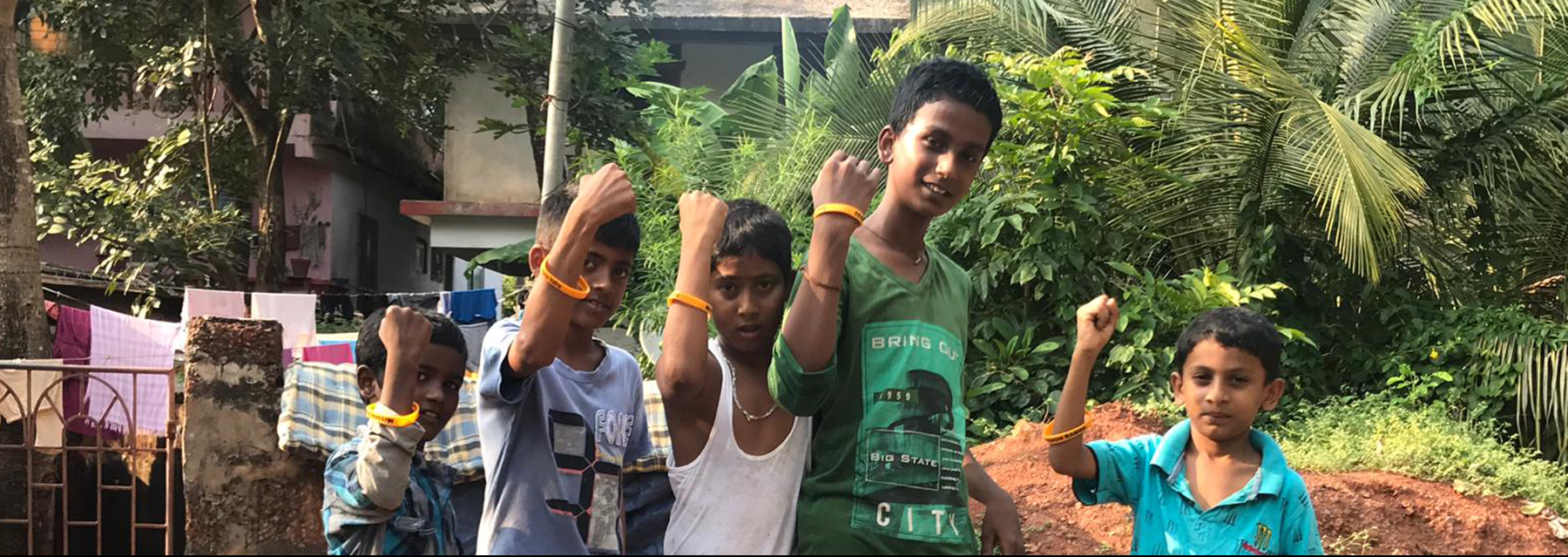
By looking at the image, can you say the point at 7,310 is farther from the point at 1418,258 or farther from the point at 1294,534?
the point at 1418,258

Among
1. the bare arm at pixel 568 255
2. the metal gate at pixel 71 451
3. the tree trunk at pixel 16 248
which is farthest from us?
the tree trunk at pixel 16 248

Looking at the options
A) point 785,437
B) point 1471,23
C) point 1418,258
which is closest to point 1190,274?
point 1418,258

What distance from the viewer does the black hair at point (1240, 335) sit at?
2.73 meters

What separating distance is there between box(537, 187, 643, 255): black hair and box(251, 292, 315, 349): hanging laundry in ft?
28.3

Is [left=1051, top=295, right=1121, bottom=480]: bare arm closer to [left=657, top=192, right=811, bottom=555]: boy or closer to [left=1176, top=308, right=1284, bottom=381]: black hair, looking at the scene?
[left=1176, top=308, right=1284, bottom=381]: black hair

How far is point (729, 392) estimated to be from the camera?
2549mm

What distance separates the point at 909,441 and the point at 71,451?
7.72 m

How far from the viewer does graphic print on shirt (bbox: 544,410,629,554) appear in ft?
8.68

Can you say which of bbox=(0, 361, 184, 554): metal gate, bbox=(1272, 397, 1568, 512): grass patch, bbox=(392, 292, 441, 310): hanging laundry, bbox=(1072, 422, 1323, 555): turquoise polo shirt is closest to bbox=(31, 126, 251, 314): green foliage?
bbox=(0, 361, 184, 554): metal gate

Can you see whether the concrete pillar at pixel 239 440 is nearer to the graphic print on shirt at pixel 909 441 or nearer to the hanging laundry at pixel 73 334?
the graphic print on shirt at pixel 909 441

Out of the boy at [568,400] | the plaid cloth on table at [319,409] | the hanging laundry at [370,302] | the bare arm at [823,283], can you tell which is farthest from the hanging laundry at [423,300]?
the bare arm at [823,283]

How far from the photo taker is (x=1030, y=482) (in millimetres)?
5883

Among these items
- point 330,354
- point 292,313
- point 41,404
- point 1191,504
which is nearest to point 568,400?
point 1191,504

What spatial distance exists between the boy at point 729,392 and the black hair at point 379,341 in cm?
57
